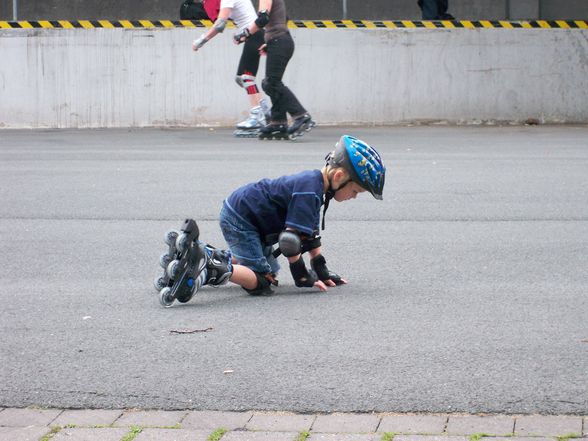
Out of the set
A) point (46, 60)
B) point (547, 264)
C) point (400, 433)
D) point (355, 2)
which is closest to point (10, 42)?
point (46, 60)

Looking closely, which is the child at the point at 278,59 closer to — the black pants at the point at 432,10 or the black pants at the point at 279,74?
the black pants at the point at 279,74

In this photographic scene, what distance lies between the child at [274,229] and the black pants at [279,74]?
7921 mm

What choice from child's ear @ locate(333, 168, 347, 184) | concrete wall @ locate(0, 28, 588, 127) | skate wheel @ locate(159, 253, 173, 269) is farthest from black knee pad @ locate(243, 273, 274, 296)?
concrete wall @ locate(0, 28, 588, 127)

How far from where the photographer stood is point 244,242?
21.6 feet

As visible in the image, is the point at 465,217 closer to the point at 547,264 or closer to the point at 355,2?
the point at 547,264

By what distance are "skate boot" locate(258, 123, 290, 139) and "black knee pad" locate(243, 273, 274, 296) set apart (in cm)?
842

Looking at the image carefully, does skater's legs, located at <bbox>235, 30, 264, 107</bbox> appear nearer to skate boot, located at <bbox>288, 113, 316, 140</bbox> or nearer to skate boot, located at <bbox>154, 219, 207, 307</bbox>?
skate boot, located at <bbox>288, 113, 316, 140</bbox>

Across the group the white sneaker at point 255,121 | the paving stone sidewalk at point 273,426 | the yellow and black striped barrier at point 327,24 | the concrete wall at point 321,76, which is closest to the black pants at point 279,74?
the white sneaker at point 255,121

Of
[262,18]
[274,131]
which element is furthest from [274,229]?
[274,131]

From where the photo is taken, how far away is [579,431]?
424cm

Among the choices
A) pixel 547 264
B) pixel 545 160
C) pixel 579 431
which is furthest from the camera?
pixel 545 160

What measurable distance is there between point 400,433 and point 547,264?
334cm

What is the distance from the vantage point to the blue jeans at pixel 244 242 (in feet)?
21.5

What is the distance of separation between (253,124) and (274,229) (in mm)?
8998
